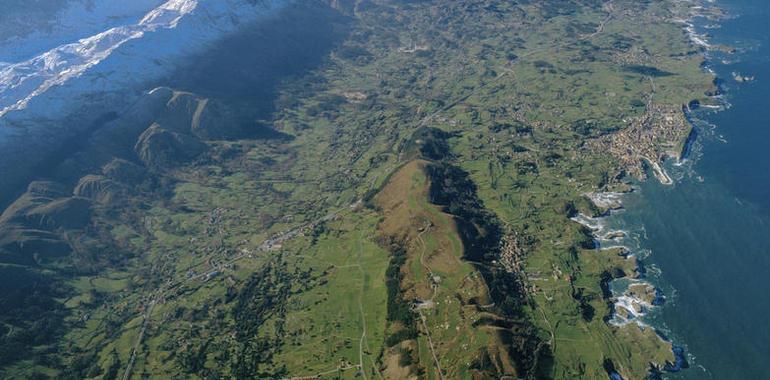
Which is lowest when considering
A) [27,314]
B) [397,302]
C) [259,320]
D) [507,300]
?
[259,320]

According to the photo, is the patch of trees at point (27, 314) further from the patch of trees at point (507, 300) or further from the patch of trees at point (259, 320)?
the patch of trees at point (507, 300)

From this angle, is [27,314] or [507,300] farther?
[27,314]

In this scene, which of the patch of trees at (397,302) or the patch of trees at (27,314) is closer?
the patch of trees at (397,302)

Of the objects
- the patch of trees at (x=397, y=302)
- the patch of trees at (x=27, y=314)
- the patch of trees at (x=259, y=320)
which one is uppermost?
the patch of trees at (x=27, y=314)

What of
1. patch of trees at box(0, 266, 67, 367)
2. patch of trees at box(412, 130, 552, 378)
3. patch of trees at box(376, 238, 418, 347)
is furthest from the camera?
patch of trees at box(0, 266, 67, 367)

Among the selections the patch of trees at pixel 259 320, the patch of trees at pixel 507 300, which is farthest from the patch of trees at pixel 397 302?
the patch of trees at pixel 259 320

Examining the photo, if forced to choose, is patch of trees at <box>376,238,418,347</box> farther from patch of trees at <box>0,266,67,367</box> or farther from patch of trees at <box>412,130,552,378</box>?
patch of trees at <box>0,266,67,367</box>

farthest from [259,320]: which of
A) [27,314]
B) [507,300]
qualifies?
[507,300]

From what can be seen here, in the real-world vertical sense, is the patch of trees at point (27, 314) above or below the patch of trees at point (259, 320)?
above

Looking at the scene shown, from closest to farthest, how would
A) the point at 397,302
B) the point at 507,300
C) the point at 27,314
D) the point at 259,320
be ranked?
the point at 507,300 → the point at 397,302 → the point at 259,320 → the point at 27,314

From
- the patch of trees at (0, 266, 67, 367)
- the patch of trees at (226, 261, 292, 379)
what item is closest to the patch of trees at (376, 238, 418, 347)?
the patch of trees at (226, 261, 292, 379)

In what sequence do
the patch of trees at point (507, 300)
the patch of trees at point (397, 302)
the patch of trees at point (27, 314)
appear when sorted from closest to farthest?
the patch of trees at point (507, 300) → the patch of trees at point (397, 302) → the patch of trees at point (27, 314)

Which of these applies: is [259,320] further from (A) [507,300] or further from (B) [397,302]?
(A) [507,300]
